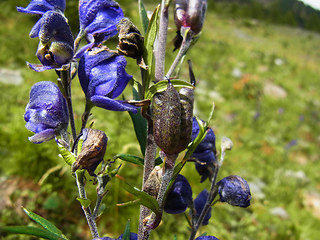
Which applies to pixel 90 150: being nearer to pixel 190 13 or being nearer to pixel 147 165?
pixel 147 165

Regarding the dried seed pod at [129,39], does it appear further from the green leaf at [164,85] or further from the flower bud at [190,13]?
the flower bud at [190,13]

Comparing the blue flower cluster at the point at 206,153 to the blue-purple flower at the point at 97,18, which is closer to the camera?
the blue-purple flower at the point at 97,18

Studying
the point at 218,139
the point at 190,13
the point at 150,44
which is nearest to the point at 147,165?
the point at 150,44

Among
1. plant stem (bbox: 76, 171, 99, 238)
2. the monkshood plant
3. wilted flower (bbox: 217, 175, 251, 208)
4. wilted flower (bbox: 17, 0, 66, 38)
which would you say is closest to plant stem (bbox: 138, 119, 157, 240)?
the monkshood plant

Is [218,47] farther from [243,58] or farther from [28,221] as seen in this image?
[28,221]

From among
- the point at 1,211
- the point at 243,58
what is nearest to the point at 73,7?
the point at 1,211

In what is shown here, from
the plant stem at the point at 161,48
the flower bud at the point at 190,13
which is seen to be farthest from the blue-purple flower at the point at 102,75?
the flower bud at the point at 190,13
